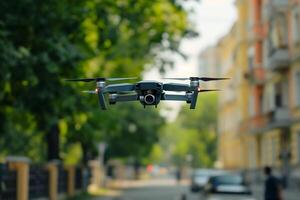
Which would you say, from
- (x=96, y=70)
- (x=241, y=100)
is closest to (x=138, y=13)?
(x=96, y=70)

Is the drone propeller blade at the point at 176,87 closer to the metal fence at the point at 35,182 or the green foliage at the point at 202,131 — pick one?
the metal fence at the point at 35,182

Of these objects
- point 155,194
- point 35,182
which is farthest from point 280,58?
point 35,182

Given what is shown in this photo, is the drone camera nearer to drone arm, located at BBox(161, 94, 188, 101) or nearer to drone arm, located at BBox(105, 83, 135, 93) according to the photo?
drone arm, located at BBox(105, 83, 135, 93)

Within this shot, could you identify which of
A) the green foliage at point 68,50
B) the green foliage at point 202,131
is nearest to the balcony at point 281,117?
the green foliage at point 68,50

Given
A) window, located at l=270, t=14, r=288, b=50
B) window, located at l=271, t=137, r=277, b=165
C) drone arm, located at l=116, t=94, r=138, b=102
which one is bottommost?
drone arm, located at l=116, t=94, r=138, b=102

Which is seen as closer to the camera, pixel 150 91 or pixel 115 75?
pixel 150 91

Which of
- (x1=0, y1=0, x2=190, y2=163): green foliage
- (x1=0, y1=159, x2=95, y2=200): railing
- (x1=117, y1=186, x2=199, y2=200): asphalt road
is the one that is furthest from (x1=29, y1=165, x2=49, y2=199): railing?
(x1=117, y1=186, x2=199, y2=200): asphalt road

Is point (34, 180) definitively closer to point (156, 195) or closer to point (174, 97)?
point (174, 97)
